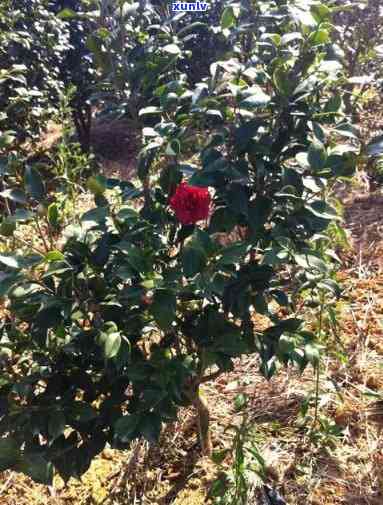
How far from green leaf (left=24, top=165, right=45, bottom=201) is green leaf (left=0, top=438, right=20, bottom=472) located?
49 centimetres

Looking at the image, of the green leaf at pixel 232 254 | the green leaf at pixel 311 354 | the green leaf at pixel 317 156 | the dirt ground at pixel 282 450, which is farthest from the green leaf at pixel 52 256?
the dirt ground at pixel 282 450

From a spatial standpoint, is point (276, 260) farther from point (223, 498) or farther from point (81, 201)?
point (81, 201)

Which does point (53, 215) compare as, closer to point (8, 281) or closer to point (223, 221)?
point (8, 281)

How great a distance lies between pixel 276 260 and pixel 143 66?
1.94 ft

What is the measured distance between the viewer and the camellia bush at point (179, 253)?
85cm

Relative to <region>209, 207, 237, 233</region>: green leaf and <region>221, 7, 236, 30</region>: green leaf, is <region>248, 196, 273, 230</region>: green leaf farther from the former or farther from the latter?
<region>221, 7, 236, 30</region>: green leaf

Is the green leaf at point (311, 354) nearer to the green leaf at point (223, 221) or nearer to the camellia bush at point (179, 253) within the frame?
the camellia bush at point (179, 253)

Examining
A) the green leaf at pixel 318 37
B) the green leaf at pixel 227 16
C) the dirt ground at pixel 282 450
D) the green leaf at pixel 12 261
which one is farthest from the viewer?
the dirt ground at pixel 282 450

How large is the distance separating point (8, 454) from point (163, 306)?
41 cm

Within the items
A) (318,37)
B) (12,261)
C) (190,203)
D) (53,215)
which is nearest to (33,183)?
(53,215)

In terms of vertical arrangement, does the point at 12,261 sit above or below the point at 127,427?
above

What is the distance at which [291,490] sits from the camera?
4.73 ft

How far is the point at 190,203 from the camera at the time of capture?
2.99 feet

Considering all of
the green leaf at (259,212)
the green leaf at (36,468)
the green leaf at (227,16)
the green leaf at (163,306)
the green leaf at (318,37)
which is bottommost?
the green leaf at (36,468)
